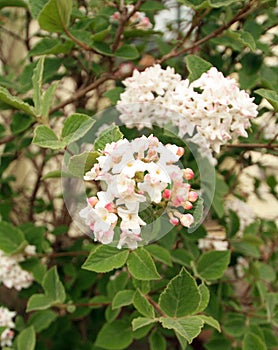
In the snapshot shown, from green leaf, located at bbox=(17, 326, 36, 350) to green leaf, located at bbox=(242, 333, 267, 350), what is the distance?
0.35m

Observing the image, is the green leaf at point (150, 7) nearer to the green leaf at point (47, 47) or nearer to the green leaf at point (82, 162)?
the green leaf at point (47, 47)

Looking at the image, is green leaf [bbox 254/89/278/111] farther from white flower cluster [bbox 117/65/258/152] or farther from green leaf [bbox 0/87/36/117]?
green leaf [bbox 0/87/36/117]

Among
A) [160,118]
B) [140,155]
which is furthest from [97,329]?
[140,155]

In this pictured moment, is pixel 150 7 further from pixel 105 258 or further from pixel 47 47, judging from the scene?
pixel 105 258

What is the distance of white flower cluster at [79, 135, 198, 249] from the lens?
52cm

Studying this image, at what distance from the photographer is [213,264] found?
2.83 ft

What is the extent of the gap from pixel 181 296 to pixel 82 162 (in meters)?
0.20

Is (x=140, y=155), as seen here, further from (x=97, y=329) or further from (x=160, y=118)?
(x=97, y=329)

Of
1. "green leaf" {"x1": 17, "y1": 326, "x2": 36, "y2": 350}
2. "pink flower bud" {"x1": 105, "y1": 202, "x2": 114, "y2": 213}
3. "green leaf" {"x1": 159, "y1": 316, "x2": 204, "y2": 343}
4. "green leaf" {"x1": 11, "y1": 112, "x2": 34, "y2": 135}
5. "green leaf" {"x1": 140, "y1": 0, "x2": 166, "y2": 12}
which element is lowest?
"green leaf" {"x1": 17, "y1": 326, "x2": 36, "y2": 350}

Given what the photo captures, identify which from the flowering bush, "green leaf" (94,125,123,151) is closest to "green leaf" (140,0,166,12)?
the flowering bush

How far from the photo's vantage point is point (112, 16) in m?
0.92

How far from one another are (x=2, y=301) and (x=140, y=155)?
1015 millimetres

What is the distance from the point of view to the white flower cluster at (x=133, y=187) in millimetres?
515

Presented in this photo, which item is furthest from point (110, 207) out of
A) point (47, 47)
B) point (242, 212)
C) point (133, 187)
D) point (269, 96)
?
point (242, 212)
